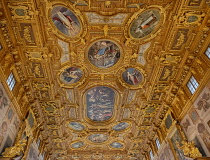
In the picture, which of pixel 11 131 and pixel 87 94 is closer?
pixel 11 131

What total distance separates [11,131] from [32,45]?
19.5 ft

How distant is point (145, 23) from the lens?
35.9 feet

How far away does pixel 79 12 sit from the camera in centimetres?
1010

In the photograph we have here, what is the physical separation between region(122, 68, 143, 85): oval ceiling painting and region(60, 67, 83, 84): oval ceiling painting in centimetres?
357

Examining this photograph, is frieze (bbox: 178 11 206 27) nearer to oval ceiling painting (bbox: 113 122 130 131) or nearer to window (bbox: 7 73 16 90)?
window (bbox: 7 73 16 90)

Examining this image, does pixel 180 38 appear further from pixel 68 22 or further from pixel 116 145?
pixel 116 145

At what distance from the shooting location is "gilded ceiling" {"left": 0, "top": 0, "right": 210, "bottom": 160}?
10.1 metres

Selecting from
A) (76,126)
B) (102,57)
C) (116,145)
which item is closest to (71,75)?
(102,57)

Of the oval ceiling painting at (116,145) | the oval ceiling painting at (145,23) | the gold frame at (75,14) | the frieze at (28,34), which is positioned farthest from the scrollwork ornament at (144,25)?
the oval ceiling painting at (116,145)

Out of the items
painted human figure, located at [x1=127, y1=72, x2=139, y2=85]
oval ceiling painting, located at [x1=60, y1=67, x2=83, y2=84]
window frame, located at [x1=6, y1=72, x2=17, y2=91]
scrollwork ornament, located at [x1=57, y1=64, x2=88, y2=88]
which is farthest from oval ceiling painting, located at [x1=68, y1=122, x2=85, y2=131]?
window frame, located at [x1=6, y1=72, x2=17, y2=91]

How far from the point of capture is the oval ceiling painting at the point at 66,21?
33.2 ft

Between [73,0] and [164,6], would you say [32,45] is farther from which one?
[164,6]

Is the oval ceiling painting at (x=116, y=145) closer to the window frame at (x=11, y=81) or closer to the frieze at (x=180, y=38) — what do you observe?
the window frame at (x=11, y=81)

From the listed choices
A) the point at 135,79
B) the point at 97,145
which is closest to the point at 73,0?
the point at 135,79
